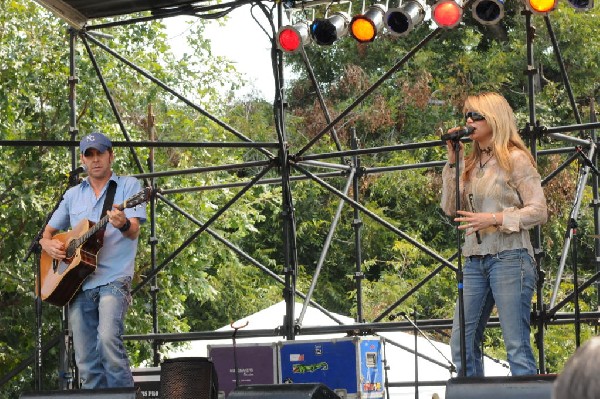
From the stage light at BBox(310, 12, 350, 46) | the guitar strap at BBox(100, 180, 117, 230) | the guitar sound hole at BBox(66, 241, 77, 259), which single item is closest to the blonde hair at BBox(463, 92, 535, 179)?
the stage light at BBox(310, 12, 350, 46)

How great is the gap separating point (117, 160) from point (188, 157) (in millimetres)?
4180

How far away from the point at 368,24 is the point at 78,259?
2.29 metres

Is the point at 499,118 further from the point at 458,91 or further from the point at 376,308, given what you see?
the point at 458,91

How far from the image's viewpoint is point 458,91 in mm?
20688

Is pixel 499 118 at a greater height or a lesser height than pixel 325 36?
lesser

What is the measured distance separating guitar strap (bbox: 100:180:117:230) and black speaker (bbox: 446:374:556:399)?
2459 millimetres

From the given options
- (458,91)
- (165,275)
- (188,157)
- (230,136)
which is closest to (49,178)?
(165,275)

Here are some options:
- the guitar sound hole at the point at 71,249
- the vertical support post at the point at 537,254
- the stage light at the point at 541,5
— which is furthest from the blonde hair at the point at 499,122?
the guitar sound hole at the point at 71,249

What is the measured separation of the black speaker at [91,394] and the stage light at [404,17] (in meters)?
2.91

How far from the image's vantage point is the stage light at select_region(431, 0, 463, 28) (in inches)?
255

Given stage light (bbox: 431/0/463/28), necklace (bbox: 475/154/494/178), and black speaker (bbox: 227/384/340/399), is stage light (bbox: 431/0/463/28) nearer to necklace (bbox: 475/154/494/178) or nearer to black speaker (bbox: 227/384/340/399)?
necklace (bbox: 475/154/494/178)

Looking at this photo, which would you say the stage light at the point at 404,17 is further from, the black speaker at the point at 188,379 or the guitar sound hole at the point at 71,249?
the black speaker at the point at 188,379

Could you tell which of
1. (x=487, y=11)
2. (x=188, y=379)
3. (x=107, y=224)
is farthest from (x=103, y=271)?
(x=487, y=11)

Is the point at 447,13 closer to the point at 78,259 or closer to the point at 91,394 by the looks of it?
the point at 78,259
